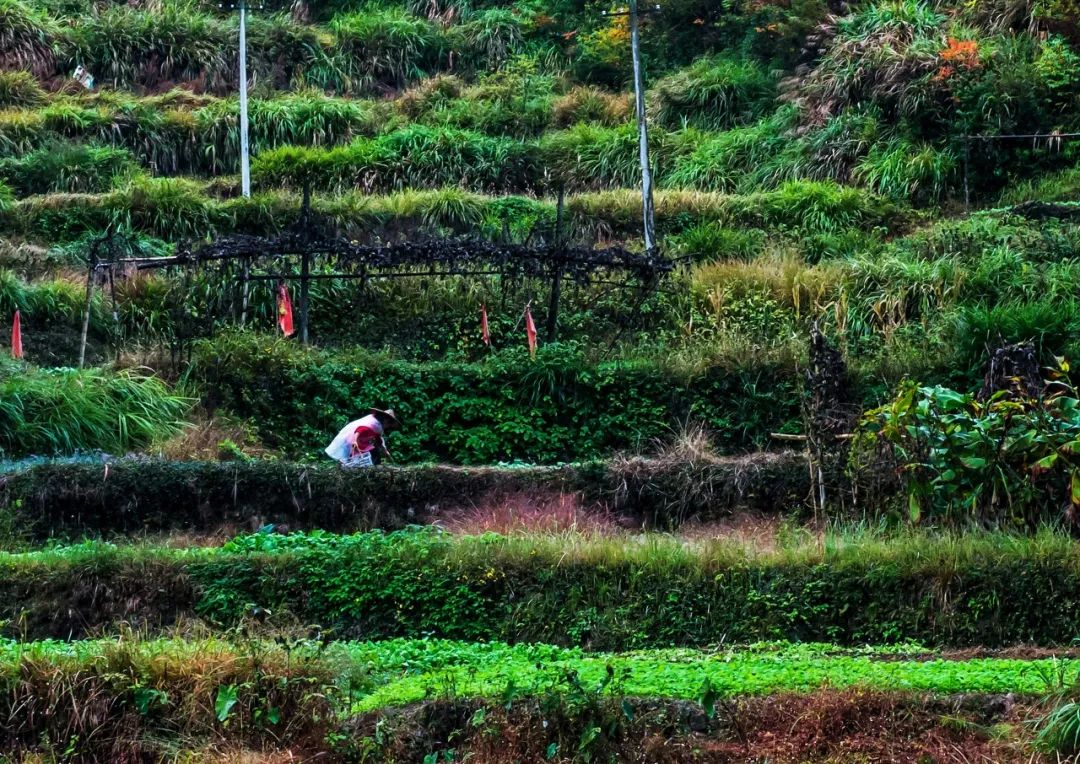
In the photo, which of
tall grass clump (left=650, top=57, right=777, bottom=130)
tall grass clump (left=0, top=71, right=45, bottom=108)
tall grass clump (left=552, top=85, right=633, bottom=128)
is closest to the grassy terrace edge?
tall grass clump (left=650, top=57, right=777, bottom=130)

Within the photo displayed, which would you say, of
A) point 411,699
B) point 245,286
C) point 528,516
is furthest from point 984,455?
point 245,286

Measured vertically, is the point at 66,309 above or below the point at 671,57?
below

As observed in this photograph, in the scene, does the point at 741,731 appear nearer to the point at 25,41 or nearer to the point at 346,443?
the point at 346,443

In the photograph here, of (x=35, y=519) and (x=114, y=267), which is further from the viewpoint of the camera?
(x=114, y=267)

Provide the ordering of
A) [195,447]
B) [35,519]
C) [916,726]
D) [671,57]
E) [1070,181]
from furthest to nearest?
1. [671,57]
2. [1070,181]
3. [195,447]
4. [35,519]
5. [916,726]

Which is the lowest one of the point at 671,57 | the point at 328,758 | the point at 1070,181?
the point at 328,758

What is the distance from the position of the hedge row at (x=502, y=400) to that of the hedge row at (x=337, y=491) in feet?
6.71

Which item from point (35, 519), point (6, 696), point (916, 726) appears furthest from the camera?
point (35, 519)

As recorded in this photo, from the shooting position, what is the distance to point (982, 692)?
732 centimetres

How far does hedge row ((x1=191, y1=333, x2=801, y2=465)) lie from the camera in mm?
→ 15406

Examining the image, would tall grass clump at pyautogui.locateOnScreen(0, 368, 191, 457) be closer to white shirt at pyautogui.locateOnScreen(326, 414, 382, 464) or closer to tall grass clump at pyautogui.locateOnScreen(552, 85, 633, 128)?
white shirt at pyautogui.locateOnScreen(326, 414, 382, 464)

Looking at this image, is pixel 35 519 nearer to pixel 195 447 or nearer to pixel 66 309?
pixel 195 447

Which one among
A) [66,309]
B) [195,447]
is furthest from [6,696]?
[66,309]

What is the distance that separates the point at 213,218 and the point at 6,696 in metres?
14.7
